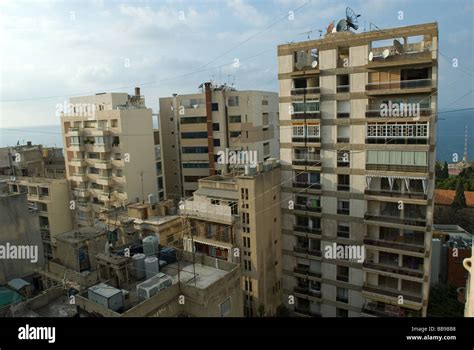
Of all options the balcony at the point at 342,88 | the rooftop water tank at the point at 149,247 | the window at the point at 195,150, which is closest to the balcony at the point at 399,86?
the balcony at the point at 342,88

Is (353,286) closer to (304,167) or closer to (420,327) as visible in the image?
(304,167)

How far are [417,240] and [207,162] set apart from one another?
12.2m

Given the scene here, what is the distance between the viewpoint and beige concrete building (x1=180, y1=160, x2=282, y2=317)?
11.6 m

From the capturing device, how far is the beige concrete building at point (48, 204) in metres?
17.7

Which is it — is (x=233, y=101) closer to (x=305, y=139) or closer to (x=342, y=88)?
(x=305, y=139)

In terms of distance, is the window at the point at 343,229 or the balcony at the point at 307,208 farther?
the balcony at the point at 307,208

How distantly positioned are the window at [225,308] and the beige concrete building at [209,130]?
11.4 meters

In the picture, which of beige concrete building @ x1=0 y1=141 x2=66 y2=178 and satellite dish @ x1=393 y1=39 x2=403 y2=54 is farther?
beige concrete building @ x1=0 y1=141 x2=66 y2=178

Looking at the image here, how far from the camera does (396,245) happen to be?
35.2 ft

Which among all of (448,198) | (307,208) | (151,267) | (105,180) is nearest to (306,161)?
(307,208)

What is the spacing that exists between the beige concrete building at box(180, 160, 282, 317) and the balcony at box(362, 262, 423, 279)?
10.2 feet

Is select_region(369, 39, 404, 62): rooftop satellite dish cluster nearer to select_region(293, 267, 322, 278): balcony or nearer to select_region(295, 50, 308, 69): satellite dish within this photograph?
select_region(295, 50, 308, 69): satellite dish

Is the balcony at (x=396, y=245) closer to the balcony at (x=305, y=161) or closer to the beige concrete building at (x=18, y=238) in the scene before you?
the balcony at (x=305, y=161)

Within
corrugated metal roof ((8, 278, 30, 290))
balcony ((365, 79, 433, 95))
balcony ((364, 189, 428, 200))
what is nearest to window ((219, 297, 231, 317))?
corrugated metal roof ((8, 278, 30, 290))
